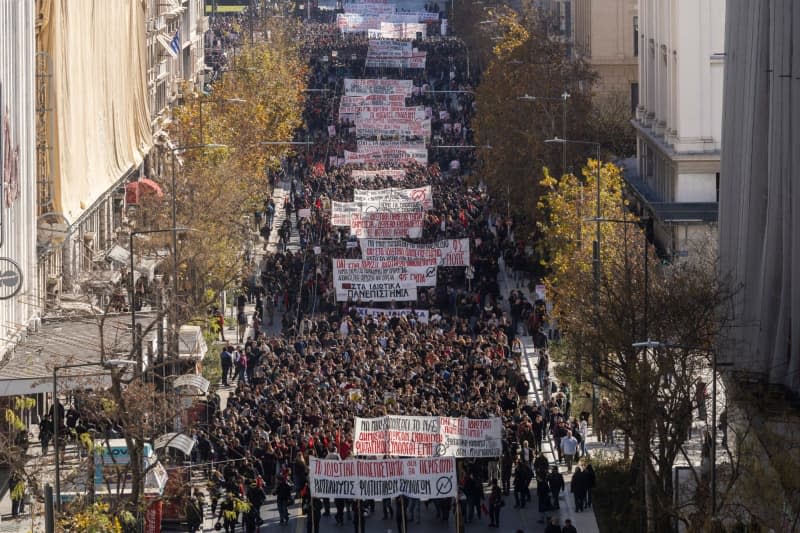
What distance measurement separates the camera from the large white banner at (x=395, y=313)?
204 ft

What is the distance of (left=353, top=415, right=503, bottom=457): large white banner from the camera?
146 ft

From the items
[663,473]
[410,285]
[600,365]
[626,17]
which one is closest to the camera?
[663,473]

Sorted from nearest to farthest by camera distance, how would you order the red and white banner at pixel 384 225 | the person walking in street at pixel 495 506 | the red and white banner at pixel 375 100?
the person walking in street at pixel 495 506
the red and white banner at pixel 384 225
the red and white banner at pixel 375 100

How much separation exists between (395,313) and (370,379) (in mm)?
10619

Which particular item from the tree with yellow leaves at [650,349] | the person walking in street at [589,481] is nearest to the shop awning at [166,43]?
the tree with yellow leaves at [650,349]

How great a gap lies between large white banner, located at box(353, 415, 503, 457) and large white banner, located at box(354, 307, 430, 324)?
17068mm

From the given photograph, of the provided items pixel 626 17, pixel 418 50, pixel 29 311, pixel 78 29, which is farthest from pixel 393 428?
pixel 418 50

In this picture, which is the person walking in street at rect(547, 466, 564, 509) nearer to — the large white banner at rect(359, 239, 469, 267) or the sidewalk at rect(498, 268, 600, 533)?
the sidewalk at rect(498, 268, 600, 533)

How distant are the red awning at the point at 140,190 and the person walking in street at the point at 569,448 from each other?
26.7m

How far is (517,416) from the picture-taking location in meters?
49.1

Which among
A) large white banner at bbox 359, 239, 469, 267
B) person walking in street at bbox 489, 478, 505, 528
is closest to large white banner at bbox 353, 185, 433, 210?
large white banner at bbox 359, 239, 469, 267

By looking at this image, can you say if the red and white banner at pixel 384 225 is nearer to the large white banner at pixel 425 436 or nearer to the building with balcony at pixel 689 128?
the building with balcony at pixel 689 128

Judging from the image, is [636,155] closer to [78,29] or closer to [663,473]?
[78,29]

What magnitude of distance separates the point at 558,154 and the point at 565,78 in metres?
7.59
